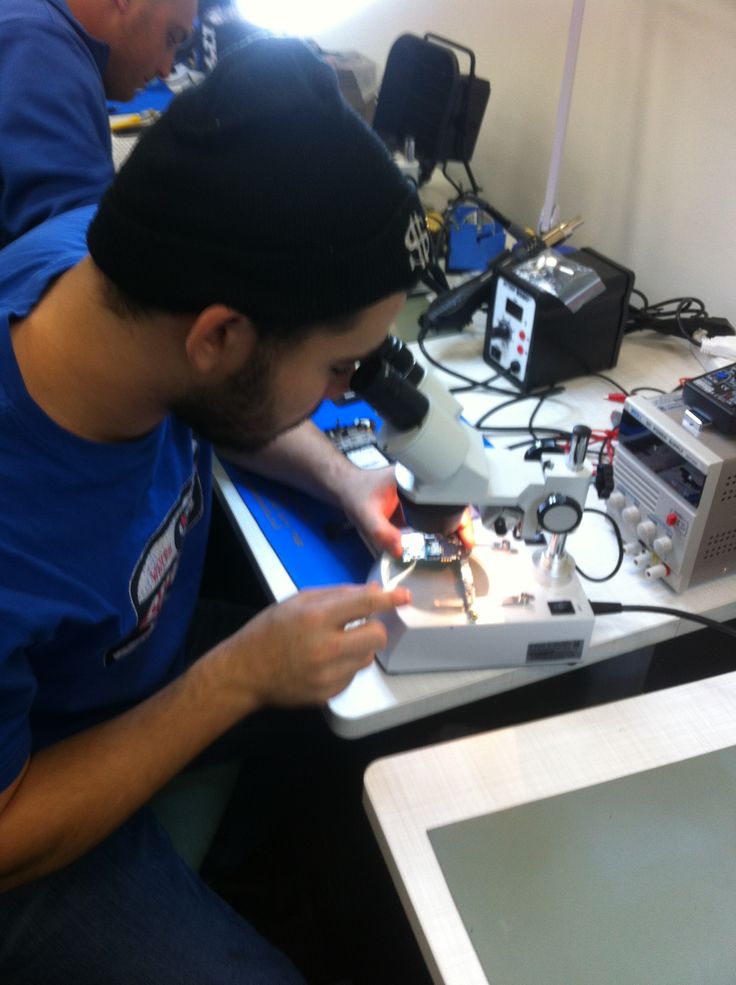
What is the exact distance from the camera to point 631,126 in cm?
146

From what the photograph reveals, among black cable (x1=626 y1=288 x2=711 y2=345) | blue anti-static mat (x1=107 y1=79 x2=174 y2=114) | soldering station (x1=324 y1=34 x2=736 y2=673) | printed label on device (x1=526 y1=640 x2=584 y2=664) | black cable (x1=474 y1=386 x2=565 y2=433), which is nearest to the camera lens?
soldering station (x1=324 y1=34 x2=736 y2=673)

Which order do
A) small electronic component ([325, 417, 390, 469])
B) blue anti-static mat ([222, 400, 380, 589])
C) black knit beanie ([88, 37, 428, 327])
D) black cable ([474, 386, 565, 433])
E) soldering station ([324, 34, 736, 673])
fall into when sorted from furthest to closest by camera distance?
1. black cable ([474, 386, 565, 433])
2. small electronic component ([325, 417, 390, 469])
3. blue anti-static mat ([222, 400, 380, 589])
4. soldering station ([324, 34, 736, 673])
5. black knit beanie ([88, 37, 428, 327])

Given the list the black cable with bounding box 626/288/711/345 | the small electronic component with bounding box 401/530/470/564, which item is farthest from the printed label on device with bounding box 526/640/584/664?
the black cable with bounding box 626/288/711/345

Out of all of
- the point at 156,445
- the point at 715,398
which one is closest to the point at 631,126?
the point at 715,398

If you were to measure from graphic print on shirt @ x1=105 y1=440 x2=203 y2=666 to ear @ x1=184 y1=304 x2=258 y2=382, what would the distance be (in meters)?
0.26

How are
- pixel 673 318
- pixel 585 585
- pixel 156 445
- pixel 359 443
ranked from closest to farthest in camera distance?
pixel 156 445 → pixel 585 585 → pixel 359 443 → pixel 673 318

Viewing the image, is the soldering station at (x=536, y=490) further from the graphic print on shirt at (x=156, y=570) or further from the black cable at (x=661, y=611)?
the graphic print on shirt at (x=156, y=570)

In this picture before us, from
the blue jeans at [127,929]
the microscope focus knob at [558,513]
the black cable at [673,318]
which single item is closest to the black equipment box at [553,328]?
the black cable at [673,318]

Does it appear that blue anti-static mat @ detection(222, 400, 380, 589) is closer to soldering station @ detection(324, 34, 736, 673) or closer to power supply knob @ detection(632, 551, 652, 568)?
soldering station @ detection(324, 34, 736, 673)

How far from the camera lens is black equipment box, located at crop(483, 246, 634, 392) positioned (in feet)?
4.09

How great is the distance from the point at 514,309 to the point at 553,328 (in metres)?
0.07

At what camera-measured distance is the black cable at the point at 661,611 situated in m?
0.91

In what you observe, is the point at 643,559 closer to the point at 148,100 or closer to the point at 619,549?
the point at 619,549

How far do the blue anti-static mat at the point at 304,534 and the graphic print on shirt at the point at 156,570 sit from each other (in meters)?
0.10
